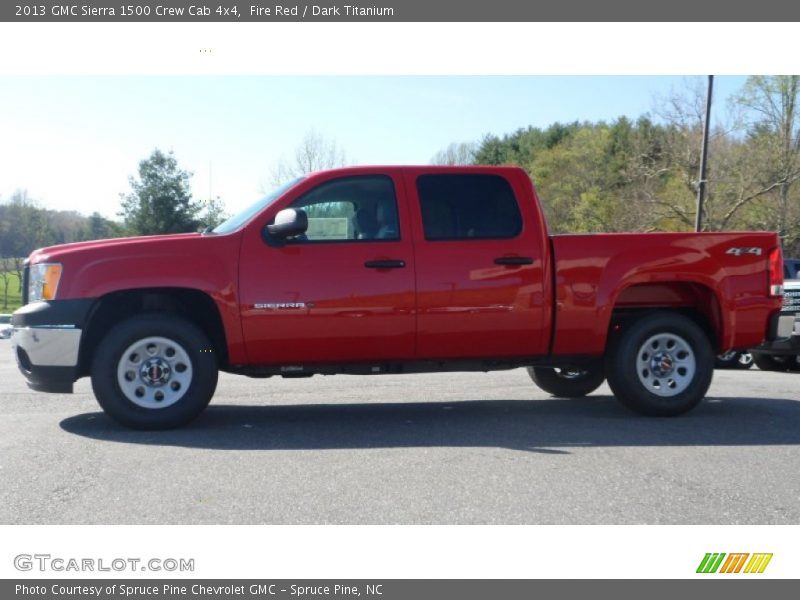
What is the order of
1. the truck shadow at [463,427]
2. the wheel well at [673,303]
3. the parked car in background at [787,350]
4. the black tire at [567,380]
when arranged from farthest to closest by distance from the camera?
the parked car in background at [787,350], the black tire at [567,380], the wheel well at [673,303], the truck shadow at [463,427]

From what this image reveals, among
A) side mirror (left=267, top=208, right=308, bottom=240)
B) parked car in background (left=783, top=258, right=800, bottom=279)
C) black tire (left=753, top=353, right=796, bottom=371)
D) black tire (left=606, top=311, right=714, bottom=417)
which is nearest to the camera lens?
side mirror (left=267, top=208, right=308, bottom=240)

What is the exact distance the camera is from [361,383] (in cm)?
930

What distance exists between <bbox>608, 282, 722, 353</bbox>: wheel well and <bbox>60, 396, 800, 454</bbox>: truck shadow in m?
0.77

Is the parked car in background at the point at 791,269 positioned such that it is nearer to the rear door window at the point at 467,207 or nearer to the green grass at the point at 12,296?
the rear door window at the point at 467,207

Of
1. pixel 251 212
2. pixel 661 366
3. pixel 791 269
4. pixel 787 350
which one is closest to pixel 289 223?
pixel 251 212

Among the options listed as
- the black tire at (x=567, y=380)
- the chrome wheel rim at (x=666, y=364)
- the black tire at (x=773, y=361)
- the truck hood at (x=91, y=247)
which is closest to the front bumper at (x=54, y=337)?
the truck hood at (x=91, y=247)

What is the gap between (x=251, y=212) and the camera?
676cm

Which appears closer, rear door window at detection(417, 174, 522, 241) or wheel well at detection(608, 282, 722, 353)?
rear door window at detection(417, 174, 522, 241)

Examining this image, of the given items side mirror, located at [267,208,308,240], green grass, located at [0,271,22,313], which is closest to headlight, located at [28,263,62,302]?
side mirror, located at [267,208,308,240]

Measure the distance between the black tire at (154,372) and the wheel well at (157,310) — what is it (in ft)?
0.73

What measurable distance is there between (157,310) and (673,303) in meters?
4.36

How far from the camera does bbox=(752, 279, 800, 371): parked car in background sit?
1075 cm

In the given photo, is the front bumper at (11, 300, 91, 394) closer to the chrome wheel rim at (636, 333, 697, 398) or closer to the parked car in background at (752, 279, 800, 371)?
the chrome wheel rim at (636, 333, 697, 398)

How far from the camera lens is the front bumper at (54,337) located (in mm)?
6199
